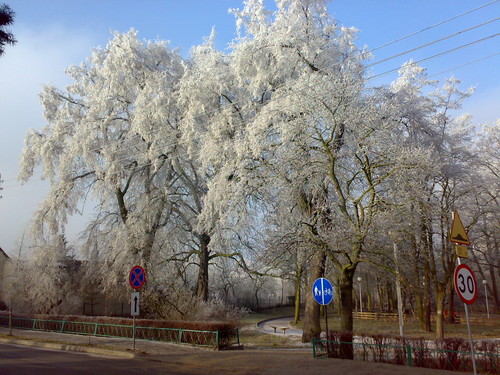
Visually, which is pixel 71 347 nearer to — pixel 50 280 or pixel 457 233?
pixel 50 280

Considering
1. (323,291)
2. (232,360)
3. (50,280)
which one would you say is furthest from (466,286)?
(50,280)

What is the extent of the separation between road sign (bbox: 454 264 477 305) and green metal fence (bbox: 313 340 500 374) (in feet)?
13.0

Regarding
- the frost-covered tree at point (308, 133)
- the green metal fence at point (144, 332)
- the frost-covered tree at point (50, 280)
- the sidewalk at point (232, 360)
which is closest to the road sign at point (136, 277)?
the sidewalk at point (232, 360)

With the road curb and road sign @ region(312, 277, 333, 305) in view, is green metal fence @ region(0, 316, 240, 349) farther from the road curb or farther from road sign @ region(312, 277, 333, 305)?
road sign @ region(312, 277, 333, 305)

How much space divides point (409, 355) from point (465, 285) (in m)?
5.28

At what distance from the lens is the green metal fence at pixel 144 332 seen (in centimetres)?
1788

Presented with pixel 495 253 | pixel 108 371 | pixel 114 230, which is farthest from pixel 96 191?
pixel 495 253

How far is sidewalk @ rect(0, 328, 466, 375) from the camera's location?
1234 cm

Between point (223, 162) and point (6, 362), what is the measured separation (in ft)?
43.3

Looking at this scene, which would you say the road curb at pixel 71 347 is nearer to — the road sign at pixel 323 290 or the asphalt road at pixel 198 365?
the asphalt road at pixel 198 365

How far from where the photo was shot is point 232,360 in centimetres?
1448

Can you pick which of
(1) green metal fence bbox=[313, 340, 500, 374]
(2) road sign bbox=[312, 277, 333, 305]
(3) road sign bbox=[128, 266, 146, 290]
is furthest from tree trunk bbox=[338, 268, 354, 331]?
(3) road sign bbox=[128, 266, 146, 290]

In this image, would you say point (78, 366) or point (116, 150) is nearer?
point (78, 366)

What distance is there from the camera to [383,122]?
1725 cm
